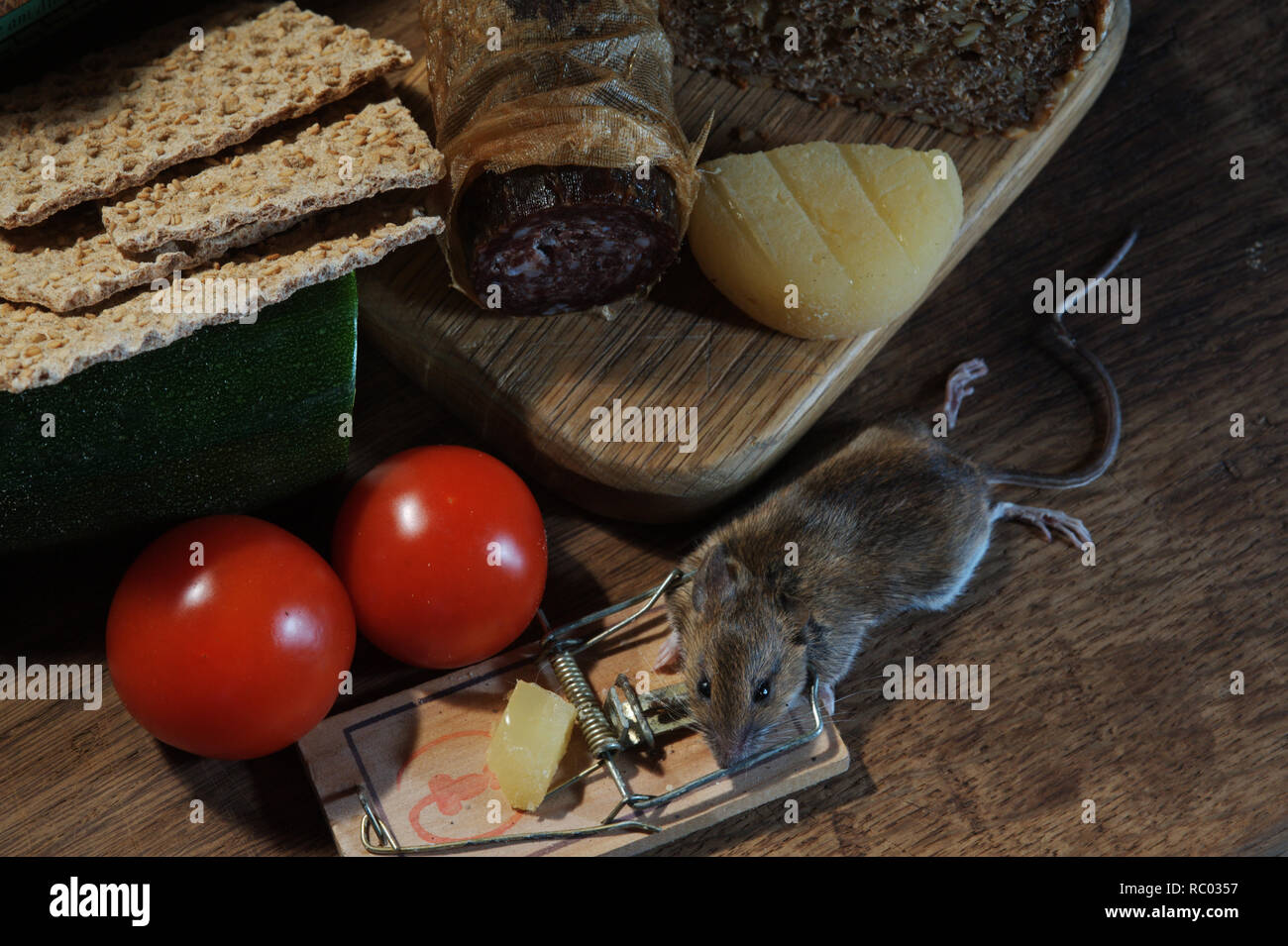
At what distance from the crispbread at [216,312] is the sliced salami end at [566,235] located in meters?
0.12

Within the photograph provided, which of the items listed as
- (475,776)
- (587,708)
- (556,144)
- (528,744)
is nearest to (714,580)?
(587,708)

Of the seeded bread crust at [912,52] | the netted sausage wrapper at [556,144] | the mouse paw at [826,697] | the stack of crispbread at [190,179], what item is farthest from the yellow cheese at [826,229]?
the mouse paw at [826,697]

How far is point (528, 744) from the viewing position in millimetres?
2227

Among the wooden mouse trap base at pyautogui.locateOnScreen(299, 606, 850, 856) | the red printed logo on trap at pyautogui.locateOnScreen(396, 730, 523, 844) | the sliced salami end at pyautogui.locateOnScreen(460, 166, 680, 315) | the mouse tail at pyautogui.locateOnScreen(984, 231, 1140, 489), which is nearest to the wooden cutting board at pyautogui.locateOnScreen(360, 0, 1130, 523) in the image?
the sliced salami end at pyautogui.locateOnScreen(460, 166, 680, 315)

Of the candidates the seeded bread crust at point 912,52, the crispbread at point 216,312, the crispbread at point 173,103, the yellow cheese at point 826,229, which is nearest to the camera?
the crispbread at point 216,312

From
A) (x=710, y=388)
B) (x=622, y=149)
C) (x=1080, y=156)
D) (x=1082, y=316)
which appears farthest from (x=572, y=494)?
(x=1080, y=156)

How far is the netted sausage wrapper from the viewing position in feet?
7.37

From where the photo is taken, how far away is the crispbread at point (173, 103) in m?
2.18

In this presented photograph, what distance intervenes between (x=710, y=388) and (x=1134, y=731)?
1046 mm

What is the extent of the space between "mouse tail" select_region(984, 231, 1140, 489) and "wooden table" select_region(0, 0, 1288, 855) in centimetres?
5

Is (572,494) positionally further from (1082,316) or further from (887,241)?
(1082,316)

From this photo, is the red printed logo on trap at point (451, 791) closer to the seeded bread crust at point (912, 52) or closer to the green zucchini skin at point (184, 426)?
the green zucchini skin at point (184, 426)

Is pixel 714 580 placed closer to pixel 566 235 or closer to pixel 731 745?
pixel 731 745

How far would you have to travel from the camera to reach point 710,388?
2.51 m
